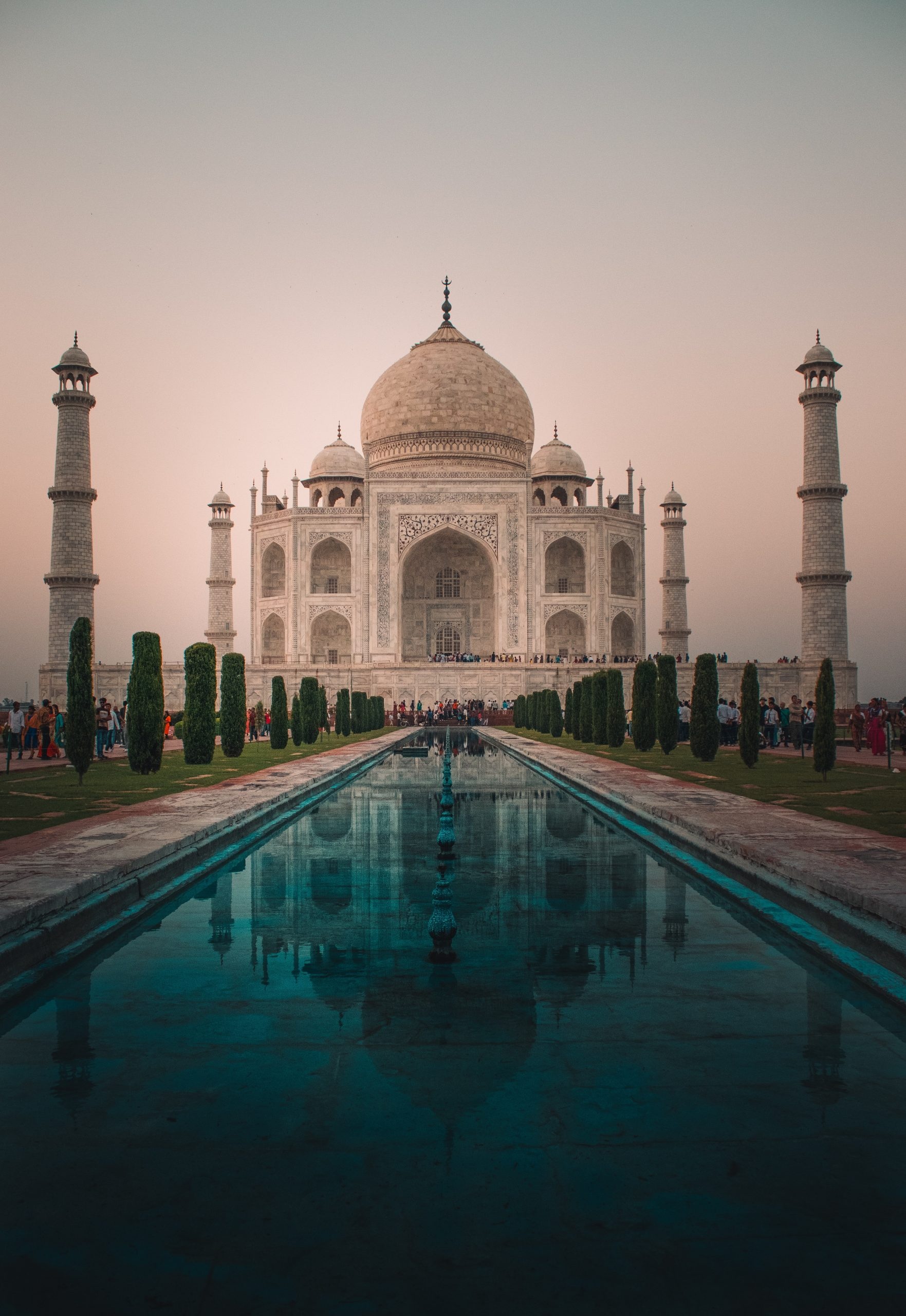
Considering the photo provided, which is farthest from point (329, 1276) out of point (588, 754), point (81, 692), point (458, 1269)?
point (588, 754)

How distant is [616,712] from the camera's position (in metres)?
18.1

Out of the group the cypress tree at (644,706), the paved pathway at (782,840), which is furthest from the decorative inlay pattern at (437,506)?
the paved pathway at (782,840)

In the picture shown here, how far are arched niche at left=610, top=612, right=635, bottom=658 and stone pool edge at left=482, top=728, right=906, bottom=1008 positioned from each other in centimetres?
2950

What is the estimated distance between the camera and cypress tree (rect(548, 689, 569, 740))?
24.5 metres

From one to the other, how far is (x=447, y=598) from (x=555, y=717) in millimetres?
15059

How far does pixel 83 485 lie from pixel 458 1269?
27.6 meters

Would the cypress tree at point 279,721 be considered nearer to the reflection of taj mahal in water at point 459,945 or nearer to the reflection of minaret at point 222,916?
the reflection of taj mahal in water at point 459,945

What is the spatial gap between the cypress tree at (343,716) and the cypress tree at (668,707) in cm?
1087

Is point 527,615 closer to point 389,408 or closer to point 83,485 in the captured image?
point 389,408

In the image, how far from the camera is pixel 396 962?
322 centimetres

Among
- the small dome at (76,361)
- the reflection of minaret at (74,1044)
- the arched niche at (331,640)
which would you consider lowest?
the reflection of minaret at (74,1044)

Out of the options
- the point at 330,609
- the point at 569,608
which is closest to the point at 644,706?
the point at 569,608

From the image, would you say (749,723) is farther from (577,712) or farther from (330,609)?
(330,609)

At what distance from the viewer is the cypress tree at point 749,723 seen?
12.4 meters
